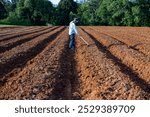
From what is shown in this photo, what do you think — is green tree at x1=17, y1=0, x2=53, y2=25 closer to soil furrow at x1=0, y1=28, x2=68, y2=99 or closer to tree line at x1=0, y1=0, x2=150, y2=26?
tree line at x1=0, y1=0, x2=150, y2=26

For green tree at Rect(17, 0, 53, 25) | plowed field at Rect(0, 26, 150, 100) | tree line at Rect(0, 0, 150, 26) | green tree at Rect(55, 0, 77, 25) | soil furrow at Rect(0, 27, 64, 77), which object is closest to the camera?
plowed field at Rect(0, 26, 150, 100)

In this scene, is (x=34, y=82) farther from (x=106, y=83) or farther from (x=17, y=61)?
(x=17, y=61)

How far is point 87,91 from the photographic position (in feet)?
36.3

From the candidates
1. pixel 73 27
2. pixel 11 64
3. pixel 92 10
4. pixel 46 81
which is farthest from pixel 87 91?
pixel 92 10

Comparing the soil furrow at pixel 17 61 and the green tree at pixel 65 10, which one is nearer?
the soil furrow at pixel 17 61

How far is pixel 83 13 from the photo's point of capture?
10006 centimetres

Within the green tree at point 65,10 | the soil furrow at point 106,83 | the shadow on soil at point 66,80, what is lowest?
the green tree at point 65,10

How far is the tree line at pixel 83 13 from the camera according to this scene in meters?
74.0

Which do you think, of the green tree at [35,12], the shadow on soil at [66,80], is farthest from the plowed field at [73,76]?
the green tree at [35,12]

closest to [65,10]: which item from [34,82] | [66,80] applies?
[66,80]

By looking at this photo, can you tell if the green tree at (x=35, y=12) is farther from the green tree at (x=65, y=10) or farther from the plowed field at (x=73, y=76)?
the plowed field at (x=73, y=76)

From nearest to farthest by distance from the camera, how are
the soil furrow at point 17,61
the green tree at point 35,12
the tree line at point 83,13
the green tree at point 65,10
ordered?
the soil furrow at point 17,61
the tree line at point 83,13
the green tree at point 35,12
the green tree at point 65,10

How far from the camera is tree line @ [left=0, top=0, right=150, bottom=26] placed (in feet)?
243

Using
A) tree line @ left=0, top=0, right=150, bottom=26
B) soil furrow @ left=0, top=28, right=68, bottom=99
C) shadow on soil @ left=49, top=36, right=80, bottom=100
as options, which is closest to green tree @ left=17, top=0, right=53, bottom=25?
tree line @ left=0, top=0, right=150, bottom=26
